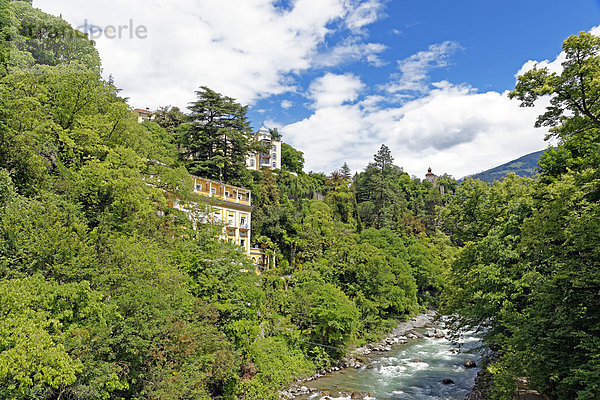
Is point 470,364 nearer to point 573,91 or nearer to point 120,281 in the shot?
point 573,91

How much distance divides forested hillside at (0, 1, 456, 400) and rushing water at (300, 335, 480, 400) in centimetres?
242

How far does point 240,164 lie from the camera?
137ft

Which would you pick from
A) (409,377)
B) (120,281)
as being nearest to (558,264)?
(120,281)

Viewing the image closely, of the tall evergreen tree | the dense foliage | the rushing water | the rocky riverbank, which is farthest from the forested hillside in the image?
the tall evergreen tree

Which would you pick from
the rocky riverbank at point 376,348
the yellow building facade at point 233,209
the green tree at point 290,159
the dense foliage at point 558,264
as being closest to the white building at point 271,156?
the green tree at point 290,159

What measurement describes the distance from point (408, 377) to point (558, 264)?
54.7ft

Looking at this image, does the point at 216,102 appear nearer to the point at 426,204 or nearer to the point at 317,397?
the point at 317,397

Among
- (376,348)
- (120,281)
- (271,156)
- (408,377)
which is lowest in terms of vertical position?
(376,348)

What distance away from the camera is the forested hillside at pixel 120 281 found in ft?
37.3

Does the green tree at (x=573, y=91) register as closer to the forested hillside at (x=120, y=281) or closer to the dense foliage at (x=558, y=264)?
the dense foliage at (x=558, y=264)

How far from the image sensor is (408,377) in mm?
24938

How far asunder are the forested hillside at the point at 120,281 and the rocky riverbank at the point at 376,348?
2.62 ft

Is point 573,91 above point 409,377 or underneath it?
above

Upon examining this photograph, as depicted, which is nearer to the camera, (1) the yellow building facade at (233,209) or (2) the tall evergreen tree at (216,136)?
(1) the yellow building facade at (233,209)
